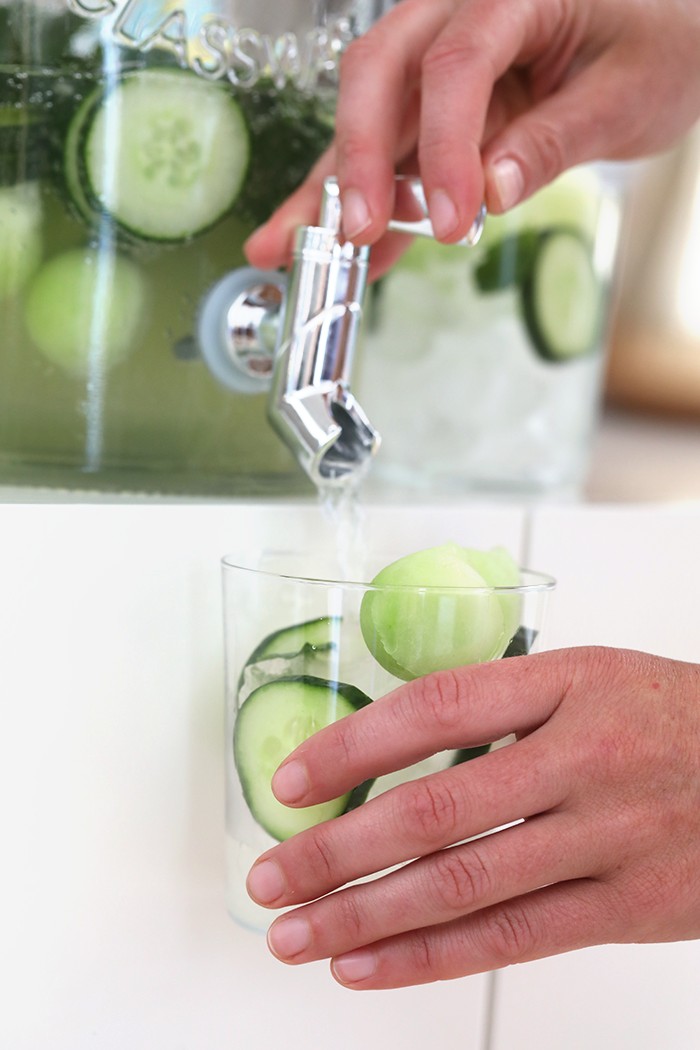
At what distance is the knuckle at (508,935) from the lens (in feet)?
1.14

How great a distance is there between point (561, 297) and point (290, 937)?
36 centimetres

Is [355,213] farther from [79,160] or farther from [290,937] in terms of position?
[290,937]

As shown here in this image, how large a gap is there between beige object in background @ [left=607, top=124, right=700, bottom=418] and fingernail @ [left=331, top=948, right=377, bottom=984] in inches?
30.5

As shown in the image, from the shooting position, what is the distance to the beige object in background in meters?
1.04

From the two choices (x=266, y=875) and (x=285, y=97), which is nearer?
(x=266, y=875)

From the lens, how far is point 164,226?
447 mm

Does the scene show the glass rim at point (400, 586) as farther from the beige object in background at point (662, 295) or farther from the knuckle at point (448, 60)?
the beige object in background at point (662, 295)

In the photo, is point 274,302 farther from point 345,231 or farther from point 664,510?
point 664,510

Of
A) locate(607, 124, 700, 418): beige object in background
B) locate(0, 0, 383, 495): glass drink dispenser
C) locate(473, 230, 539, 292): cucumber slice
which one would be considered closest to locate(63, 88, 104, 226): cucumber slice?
locate(0, 0, 383, 495): glass drink dispenser

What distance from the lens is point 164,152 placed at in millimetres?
438

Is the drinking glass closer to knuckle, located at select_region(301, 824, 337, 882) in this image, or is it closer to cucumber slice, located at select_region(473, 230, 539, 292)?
knuckle, located at select_region(301, 824, 337, 882)

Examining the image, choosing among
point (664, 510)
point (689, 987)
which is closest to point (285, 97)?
point (664, 510)

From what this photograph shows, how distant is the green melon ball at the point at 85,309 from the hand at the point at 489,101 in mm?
49

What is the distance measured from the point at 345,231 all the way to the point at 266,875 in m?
0.21
